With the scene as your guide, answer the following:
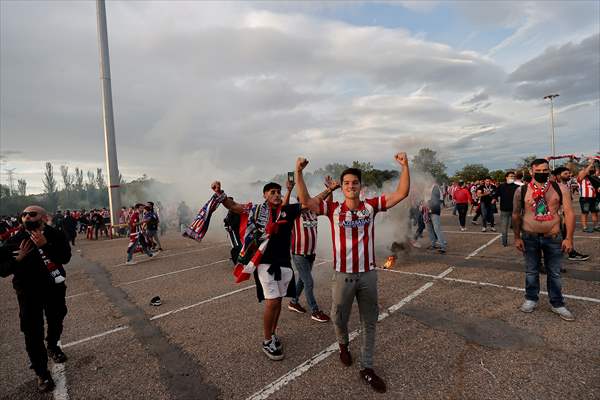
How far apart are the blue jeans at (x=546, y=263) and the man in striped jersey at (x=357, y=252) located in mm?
2566

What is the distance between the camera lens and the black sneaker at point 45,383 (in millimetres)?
3113

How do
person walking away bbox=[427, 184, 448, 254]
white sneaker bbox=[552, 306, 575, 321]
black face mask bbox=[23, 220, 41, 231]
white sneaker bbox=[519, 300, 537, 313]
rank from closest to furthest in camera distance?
black face mask bbox=[23, 220, 41, 231]
white sneaker bbox=[552, 306, 575, 321]
white sneaker bbox=[519, 300, 537, 313]
person walking away bbox=[427, 184, 448, 254]

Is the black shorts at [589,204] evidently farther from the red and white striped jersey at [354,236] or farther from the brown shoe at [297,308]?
the red and white striped jersey at [354,236]

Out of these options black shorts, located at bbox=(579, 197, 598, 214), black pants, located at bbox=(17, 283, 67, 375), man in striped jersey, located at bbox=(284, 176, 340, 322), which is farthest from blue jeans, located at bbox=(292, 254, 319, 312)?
black shorts, located at bbox=(579, 197, 598, 214)

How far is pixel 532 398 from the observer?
2535 millimetres

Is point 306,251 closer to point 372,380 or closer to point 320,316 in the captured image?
point 320,316

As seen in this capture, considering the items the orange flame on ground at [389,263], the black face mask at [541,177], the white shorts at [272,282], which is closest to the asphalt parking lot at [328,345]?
the orange flame on ground at [389,263]

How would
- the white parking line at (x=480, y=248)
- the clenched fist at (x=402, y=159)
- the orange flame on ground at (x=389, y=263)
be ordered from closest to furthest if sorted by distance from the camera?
the clenched fist at (x=402, y=159) → the orange flame on ground at (x=389, y=263) → the white parking line at (x=480, y=248)

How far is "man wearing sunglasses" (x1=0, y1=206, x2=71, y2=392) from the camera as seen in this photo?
3.16m

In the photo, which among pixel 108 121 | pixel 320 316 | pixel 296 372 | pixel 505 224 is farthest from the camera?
pixel 108 121

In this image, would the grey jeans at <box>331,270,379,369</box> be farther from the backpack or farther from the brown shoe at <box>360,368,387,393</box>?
the backpack

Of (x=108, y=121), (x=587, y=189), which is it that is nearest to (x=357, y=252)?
(x=587, y=189)

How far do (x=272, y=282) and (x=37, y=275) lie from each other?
2557 millimetres

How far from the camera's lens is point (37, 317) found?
10.7 feet
